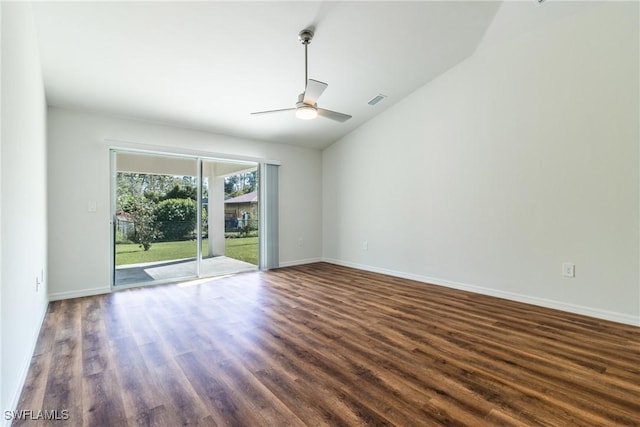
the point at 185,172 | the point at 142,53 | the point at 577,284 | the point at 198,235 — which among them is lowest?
the point at 577,284

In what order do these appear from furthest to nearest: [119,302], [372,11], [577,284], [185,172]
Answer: [185,172] < [119,302] < [577,284] < [372,11]

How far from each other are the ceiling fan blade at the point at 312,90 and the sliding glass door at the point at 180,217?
8.69 feet

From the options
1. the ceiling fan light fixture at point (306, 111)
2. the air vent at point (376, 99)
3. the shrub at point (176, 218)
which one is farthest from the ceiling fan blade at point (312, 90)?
the shrub at point (176, 218)

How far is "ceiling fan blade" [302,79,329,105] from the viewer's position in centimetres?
267

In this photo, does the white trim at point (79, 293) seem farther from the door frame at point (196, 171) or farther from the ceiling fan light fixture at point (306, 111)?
the ceiling fan light fixture at point (306, 111)

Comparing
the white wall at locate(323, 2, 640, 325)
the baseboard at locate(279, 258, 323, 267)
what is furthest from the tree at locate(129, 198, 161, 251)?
the white wall at locate(323, 2, 640, 325)

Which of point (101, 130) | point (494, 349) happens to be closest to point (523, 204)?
point (494, 349)

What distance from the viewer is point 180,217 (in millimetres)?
4730

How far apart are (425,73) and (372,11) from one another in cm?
156

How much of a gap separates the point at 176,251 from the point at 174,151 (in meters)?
1.58

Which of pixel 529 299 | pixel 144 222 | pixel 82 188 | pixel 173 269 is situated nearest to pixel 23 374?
pixel 82 188

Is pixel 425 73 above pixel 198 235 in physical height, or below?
above

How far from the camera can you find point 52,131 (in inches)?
146

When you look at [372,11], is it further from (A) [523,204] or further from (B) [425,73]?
(A) [523,204]
